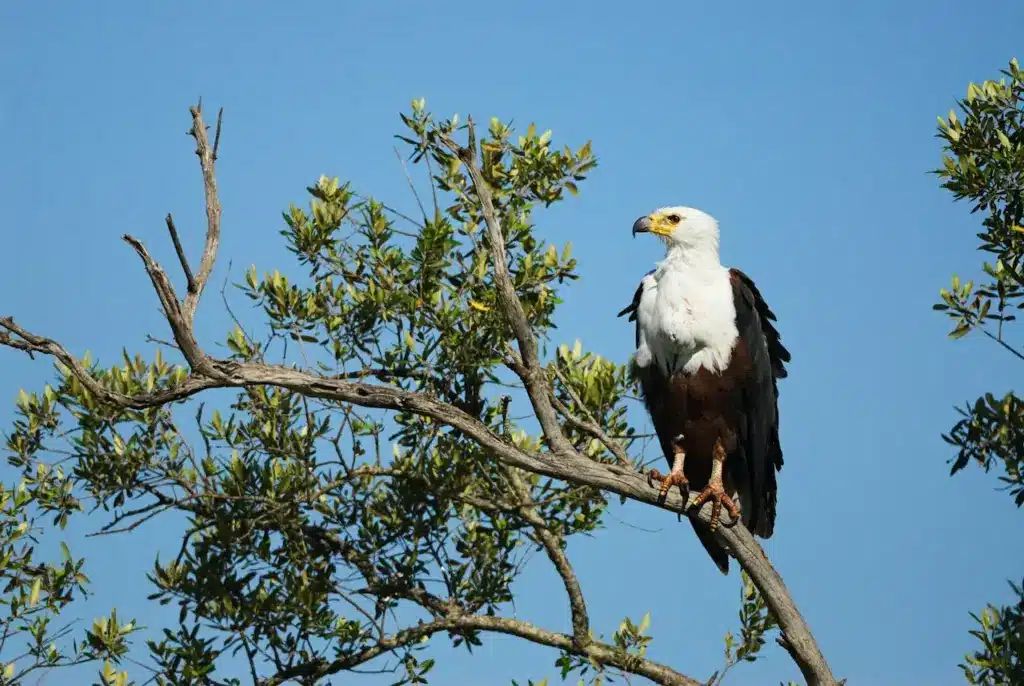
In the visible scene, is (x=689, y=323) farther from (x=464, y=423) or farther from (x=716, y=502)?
(x=464, y=423)

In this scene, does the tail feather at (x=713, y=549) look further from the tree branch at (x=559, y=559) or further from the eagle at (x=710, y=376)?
the tree branch at (x=559, y=559)

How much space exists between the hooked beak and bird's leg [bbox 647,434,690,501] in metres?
1.45

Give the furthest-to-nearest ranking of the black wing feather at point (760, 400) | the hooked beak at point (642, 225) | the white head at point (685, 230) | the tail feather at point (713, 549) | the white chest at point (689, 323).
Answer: the hooked beak at point (642, 225) → the white head at point (685, 230) → the tail feather at point (713, 549) → the black wing feather at point (760, 400) → the white chest at point (689, 323)

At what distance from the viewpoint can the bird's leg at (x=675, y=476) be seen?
632 centimetres

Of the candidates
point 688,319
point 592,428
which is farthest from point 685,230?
point 592,428

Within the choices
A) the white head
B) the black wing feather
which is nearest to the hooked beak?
the white head

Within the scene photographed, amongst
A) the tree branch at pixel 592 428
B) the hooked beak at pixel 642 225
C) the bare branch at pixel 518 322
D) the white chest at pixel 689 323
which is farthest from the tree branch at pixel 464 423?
the hooked beak at pixel 642 225

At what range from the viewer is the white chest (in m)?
6.62

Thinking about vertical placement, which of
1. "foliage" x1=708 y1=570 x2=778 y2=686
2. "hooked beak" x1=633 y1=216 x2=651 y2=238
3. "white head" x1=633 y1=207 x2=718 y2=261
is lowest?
"foliage" x1=708 y1=570 x2=778 y2=686

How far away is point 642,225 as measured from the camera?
7402mm

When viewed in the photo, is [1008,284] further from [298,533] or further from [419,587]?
[298,533]

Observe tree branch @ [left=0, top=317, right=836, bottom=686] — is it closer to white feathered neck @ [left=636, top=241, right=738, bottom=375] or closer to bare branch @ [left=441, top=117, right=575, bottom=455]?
bare branch @ [left=441, top=117, right=575, bottom=455]

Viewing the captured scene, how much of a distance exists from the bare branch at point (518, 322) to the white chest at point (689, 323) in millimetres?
916

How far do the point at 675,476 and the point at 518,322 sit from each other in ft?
4.49
